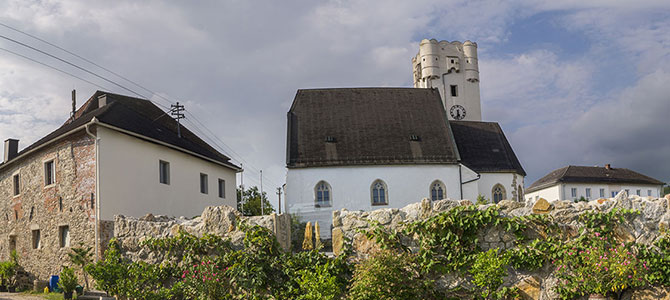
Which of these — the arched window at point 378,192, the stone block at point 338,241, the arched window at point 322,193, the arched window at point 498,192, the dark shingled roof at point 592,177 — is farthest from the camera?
the dark shingled roof at point 592,177

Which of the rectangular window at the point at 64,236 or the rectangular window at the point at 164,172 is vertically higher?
the rectangular window at the point at 164,172

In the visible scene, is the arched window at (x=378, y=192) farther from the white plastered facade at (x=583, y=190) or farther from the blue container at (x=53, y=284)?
the white plastered facade at (x=583, y=190)

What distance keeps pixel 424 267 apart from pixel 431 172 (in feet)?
68.2

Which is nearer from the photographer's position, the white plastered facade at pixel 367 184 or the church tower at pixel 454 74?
the white plastered facade at pixel 367 184

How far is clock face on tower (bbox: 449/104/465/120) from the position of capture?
192ft

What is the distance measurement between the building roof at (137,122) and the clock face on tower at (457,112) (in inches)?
1309

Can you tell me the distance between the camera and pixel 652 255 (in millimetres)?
11812

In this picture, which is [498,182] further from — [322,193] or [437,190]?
[322,193]

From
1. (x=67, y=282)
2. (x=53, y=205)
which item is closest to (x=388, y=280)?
(x=67, y=282)

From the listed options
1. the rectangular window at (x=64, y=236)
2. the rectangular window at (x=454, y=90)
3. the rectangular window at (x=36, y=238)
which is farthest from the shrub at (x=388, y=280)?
the rectangular window at (x=454, y=90)

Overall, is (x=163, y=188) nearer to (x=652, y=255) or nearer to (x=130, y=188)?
(x=130, y=188)

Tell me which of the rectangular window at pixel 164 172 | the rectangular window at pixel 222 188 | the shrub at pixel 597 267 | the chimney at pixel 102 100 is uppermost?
the chimney at pixel 102 100

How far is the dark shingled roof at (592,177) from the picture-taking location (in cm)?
6153

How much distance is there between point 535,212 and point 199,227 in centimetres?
781
